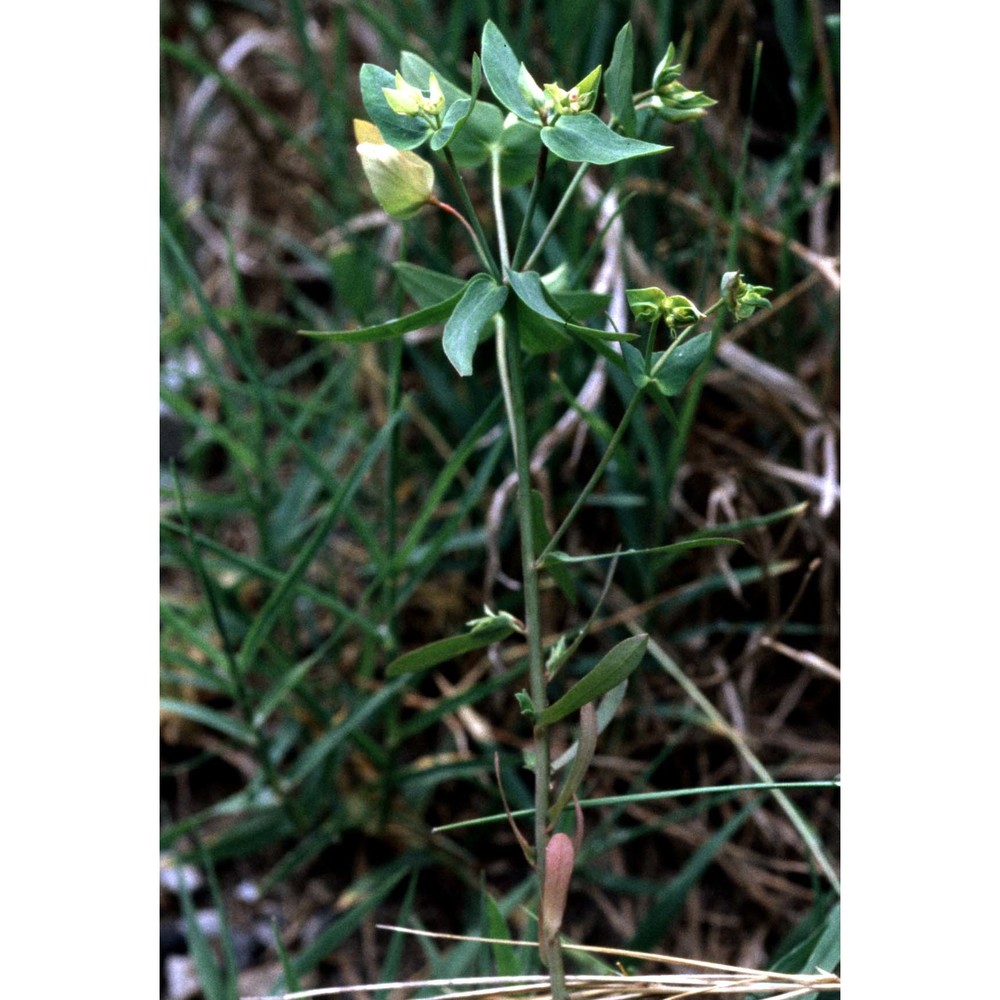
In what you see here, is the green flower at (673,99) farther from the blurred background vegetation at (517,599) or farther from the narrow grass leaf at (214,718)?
the narrow grass leaf at (214,718)

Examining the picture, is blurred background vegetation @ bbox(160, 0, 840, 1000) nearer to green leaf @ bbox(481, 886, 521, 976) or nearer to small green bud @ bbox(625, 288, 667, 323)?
green leaf @ bbox(481, 886, 521, 976)

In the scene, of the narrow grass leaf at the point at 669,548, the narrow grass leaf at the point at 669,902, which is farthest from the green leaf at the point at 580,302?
the narrow grass leaf at the point at 669,902

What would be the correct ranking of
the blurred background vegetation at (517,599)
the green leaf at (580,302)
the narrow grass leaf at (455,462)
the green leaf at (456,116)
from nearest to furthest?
1. the green leaf at (456,116)
2. the green leaf at (580,302)
3. the narrow grass leaf at (455,462)
4. the blurred background vegetation at (517,599)

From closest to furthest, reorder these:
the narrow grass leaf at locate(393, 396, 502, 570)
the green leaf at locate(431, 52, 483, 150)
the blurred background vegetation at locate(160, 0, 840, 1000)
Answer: the green leaf at locate(431, 52, 483, 150) → the narrow grass leaf at locate(393, 396, 502, 570) → the blurred background vegetation at locate(160, 0, 840, 1000)

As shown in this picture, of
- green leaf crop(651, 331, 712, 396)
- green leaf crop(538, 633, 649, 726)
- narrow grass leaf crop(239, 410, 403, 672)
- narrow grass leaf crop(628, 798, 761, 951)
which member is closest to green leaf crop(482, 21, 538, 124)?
green leaf crop(651, 331, 712, 396)

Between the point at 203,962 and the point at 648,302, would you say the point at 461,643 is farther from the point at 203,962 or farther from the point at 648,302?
the point at 203,962

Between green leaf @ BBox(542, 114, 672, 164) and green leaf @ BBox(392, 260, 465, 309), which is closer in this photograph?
green leaf @ BBox(542, 114, 672, 164)
